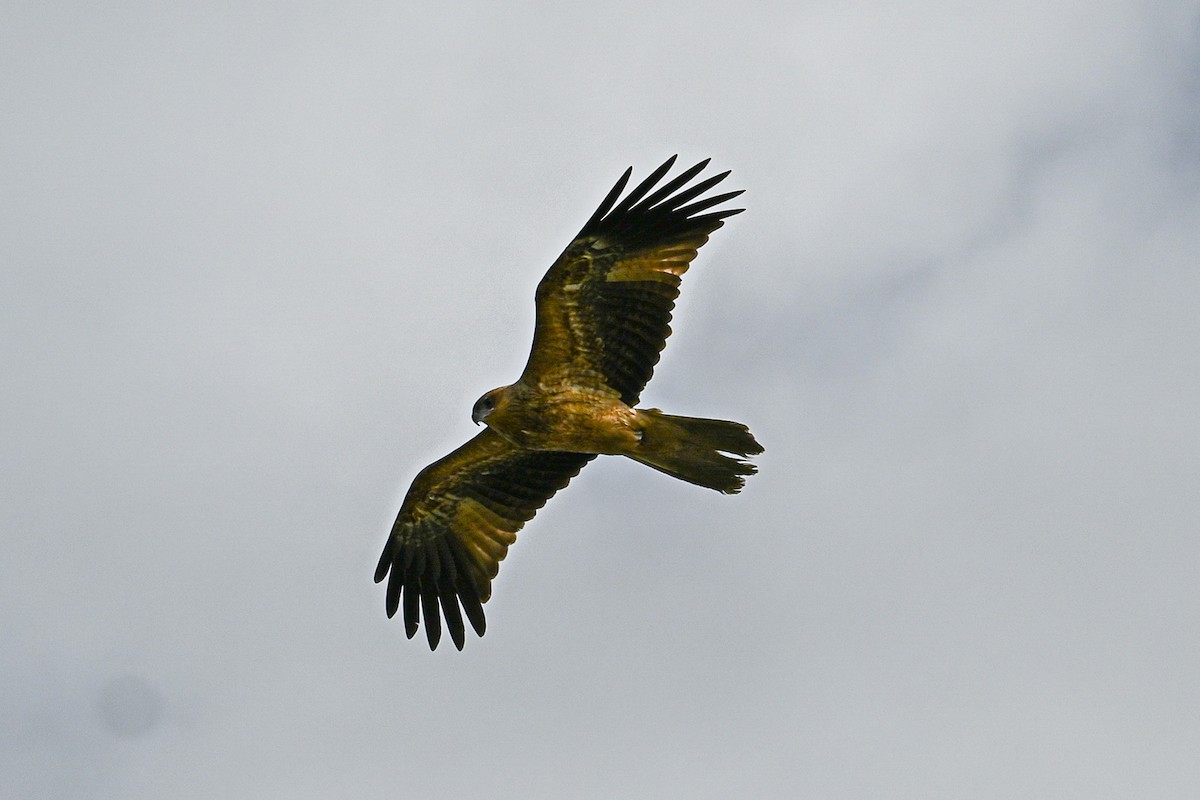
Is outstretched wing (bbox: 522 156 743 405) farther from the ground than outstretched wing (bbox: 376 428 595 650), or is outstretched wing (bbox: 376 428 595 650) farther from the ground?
outstretched wing (bbox: 522 156 743 405)

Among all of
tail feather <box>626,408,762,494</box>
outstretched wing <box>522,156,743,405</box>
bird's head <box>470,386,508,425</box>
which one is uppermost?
outstretched wing <box>522,156,743,405</box>

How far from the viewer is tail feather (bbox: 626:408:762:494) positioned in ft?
42.3

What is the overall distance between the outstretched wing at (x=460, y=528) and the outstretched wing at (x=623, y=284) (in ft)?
5.19

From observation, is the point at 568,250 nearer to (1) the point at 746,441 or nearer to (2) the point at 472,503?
(1) the point at 746,441

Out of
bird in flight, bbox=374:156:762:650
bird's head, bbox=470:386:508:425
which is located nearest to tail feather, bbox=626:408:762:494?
bird in flight, bbox=374:156:762:650

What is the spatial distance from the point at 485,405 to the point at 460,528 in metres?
2.01

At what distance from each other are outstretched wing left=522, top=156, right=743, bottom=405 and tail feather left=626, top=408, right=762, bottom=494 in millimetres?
484

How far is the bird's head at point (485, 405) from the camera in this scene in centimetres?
1352

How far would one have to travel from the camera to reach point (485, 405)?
13531mm

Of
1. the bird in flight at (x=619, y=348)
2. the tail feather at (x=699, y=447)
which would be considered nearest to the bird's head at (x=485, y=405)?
the bird in flight at (x=619, y=348)

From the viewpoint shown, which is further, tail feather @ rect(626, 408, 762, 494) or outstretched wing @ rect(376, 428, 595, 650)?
outstretched wing @ rect(376, 428, 595, 650)

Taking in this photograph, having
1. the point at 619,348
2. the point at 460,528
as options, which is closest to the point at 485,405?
the point at 619,348

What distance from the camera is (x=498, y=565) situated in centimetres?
1505

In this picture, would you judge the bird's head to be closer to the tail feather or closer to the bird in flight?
the bird in flight
